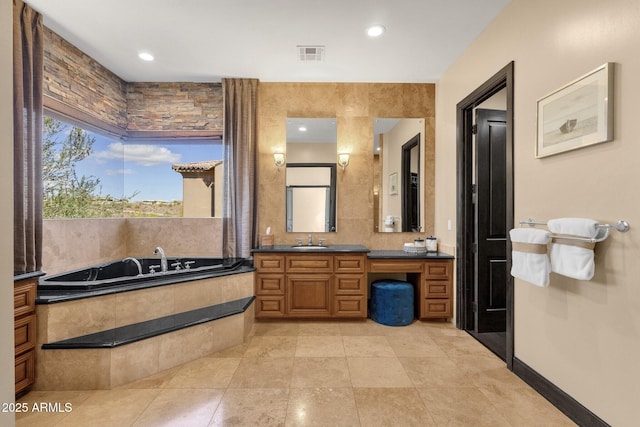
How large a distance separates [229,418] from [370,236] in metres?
2.61

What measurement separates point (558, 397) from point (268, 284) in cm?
264

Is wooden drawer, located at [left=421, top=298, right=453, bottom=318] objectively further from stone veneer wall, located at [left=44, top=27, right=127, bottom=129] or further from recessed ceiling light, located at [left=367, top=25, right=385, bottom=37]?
stone veneer wall, located at [left=44, top=27, right=127, bottom=129]

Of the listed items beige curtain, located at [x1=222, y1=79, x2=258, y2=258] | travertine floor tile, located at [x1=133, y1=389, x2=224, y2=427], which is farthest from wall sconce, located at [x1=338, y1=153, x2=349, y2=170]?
travertine floor tile, located at [x1=133, y1=389, x2=224, y2=427]

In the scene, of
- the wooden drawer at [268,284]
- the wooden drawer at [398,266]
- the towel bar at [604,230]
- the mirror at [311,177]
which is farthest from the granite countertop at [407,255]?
the towel bar at [604,230]

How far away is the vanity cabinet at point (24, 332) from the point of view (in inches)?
76.1

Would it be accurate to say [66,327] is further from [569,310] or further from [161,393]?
[569,310]

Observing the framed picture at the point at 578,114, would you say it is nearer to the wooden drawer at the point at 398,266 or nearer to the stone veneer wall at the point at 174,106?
the wooden drawer at the point at 398,266

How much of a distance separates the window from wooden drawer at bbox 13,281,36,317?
1293 millimetres

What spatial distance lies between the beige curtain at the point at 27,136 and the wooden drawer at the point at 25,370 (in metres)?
0.60

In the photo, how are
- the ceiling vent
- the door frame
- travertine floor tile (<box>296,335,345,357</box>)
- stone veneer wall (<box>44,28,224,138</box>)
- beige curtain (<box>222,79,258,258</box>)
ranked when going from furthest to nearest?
beige curtain (<box>222,79,258,258</box>) → stone veneer wall (<box>44,28,224,138</box>) → the door frame → the ceiling vent → travertine floor tile (<box>296,335,345,357</box>)

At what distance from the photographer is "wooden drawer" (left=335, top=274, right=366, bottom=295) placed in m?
3.36

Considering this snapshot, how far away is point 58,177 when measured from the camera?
118 inches

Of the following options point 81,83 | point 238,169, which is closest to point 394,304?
point 238,169
